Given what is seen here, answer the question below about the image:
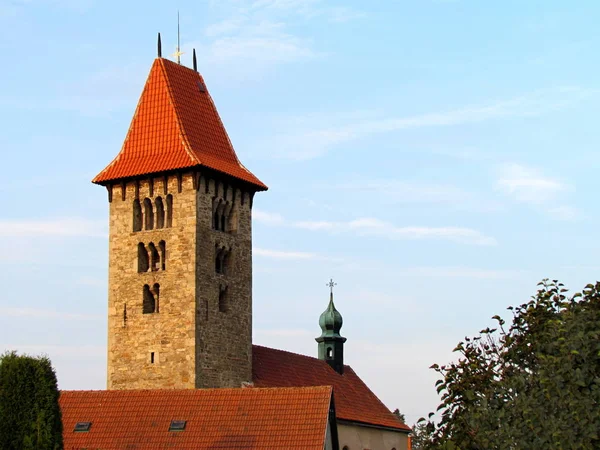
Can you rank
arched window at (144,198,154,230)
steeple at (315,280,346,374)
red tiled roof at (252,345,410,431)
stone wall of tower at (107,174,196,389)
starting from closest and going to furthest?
stone wall of tower at (107,174,196,389) < arched window at (144,198,154,230) < red tiled roof at (252,345,410,431) < steeple at (315,280,346,374)

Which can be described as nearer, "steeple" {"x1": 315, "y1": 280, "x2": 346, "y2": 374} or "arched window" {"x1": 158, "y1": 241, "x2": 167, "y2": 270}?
"arched window" {"x1": 158, "y1": 241, "x2": 167, "y2": 270}

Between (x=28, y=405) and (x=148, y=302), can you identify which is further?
(x=148, y=302)

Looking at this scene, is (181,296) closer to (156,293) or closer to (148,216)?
(156,293)

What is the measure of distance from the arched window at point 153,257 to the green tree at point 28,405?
1669 centimetres

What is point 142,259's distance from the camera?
158 ft

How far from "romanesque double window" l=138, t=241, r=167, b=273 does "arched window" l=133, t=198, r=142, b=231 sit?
738 mm

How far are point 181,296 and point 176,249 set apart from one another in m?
1.74

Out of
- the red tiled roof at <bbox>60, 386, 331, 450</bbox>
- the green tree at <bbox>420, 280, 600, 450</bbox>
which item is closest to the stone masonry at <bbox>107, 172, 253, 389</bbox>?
the red tiled roof at <bbox>60, 386, 331, 450</bbox>

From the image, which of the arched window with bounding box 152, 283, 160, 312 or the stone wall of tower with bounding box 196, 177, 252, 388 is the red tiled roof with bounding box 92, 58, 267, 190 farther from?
the arched window with bounding box 152, 283, 160, 312

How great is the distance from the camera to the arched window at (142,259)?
47.9 m

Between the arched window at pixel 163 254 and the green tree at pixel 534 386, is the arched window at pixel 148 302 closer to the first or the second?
the arched window at pixel 163 254

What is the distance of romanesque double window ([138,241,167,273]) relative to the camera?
156 feet

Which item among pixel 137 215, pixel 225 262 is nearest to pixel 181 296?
pixel 225 262

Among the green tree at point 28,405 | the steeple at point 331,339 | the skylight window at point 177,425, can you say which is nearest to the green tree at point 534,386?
the green tree at point 28,405
